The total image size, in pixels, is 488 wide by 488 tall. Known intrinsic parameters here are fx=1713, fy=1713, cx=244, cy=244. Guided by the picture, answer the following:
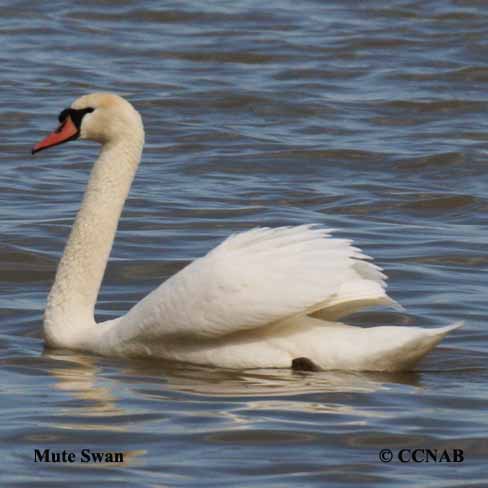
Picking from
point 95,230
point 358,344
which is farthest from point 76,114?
point 358,344

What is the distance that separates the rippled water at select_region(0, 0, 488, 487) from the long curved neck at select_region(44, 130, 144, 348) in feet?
0.99

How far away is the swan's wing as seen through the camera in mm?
7273

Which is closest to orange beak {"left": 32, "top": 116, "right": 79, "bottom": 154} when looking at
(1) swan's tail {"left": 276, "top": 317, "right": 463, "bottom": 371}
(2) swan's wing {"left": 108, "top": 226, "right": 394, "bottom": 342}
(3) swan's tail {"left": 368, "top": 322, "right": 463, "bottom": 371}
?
(2) swan's wing {"left": 108, "top": 226, "right": 394, "bottom": 342}

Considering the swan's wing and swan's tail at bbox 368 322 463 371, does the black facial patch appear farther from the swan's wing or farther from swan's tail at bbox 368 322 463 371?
swan's tail at bbox 368 322 463 371

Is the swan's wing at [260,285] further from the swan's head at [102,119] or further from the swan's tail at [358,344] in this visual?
the swan's head at [102,119]

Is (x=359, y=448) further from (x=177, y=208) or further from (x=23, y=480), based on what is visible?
(x=177, y=208)

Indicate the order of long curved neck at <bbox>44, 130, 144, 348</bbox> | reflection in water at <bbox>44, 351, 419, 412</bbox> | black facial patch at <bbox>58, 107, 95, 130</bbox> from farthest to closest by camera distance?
black facial patch at <bbox>58, 107, 95, 130</bbox> → long curved neck at <bbox>44, 130, 144, 348</bbox> → reflection in water at <bbox>44, 351, 419, 412</bbox>

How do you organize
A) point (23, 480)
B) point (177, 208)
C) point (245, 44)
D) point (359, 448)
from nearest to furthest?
point (23, 480) < point (359, 448) < point (177, 208) < point (245, 44)

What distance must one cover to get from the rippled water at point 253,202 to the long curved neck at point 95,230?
30 cm

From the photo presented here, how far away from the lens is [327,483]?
5.91 meters

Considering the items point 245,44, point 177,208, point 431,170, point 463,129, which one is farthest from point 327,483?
point 245,44

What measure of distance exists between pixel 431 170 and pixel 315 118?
208 cm

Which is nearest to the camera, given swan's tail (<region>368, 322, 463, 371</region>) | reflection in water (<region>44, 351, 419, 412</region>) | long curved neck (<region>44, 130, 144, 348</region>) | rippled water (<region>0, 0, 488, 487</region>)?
rippled water (<region>0, 0, 488, 487</region>)

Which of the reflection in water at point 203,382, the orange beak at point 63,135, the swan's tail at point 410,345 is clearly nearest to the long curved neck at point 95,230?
the orange beak at point 63,135
